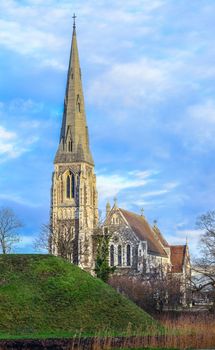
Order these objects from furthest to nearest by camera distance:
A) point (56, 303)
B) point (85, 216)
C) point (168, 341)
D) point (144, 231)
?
point (85, 216) < point (144, 231) < point (56, 303) < point (168, 341)

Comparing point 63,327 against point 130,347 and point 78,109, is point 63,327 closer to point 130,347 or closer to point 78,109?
point 130,347

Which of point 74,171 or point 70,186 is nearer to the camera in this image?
point 70,186

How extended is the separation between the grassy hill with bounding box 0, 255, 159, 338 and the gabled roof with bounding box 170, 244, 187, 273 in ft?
217

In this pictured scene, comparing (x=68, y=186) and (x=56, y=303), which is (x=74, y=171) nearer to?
(x=68, y=186)

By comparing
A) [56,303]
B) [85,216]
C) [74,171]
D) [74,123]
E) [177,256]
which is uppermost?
[74,123]

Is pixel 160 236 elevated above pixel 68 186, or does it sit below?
below

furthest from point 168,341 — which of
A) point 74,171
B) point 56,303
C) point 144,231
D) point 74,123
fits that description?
point 74,123

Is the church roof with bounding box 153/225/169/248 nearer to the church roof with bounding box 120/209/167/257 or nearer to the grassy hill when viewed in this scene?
the church roof with bounding box 120/209/167/257

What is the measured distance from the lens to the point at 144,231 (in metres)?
99.1

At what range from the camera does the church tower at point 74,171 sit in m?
103

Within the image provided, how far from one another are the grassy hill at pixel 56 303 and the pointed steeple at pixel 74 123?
233 ft

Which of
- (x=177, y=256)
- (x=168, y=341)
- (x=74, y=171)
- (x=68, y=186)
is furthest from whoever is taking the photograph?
(x=74, y=171)

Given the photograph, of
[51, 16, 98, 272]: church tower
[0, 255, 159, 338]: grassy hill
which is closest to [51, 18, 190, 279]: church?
[51, 16, 98, 272]: church tower

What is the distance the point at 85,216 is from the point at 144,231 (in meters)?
9.54
